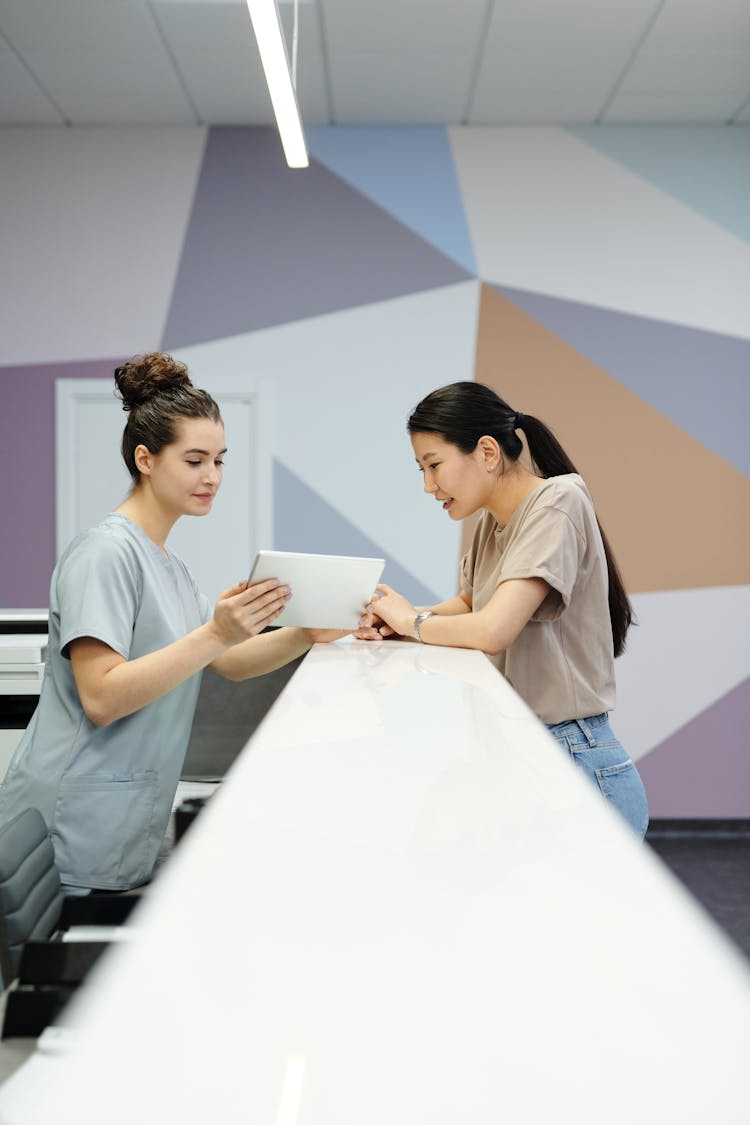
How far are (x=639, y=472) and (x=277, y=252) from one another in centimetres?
188

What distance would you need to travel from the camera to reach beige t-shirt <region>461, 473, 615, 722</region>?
1.63m

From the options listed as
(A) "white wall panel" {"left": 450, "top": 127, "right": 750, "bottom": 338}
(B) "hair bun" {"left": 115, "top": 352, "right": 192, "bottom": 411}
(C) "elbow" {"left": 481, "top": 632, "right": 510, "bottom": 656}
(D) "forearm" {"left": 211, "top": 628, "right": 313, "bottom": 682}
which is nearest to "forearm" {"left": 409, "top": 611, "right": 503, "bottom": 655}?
(C) "elbow" {"left": 481, "top": 632, "right": 510, "bottom": 656}

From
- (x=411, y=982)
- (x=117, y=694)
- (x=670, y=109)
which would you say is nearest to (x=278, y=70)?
(x=117, y=694)

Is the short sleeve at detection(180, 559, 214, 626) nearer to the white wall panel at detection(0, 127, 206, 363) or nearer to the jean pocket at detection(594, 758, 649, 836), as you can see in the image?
the jean pocket at detection(594, 758, 649, 836)

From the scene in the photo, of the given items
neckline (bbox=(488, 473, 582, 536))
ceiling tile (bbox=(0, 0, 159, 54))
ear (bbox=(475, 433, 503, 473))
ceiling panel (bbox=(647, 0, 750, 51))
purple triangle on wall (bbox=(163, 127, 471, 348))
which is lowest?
neckline (bbox=(488, 473, 582, 536))

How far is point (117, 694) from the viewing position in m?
1.55

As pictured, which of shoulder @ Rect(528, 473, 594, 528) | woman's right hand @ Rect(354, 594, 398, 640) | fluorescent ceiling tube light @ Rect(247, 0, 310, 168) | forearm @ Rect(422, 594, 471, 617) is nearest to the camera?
Answer: shoulder @ Rect(528, 473, 594, 528)

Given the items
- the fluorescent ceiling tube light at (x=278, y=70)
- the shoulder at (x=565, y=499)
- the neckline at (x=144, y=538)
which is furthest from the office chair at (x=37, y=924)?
the fluorescent ceiling tube light at (x=278, y=70)

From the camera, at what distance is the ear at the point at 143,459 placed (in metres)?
1.83

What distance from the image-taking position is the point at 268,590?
159 centimetres

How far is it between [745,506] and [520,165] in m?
1.80

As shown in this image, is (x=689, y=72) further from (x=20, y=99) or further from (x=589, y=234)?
(x=20, y=99)

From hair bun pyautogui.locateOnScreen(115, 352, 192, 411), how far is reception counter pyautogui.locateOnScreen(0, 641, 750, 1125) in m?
1.30

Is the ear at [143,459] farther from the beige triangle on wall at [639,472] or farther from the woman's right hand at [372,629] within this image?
the beige triangle on wall at [639,472]
